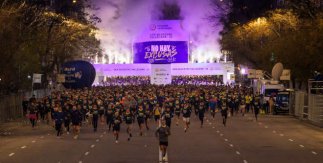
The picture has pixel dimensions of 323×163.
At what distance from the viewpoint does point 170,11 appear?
150375 mm

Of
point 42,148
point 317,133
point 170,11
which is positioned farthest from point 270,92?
point 170,11

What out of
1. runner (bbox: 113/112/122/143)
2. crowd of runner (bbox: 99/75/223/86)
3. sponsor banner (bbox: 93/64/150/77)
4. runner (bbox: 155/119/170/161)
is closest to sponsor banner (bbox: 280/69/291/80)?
runner (bbox: 113/112/122/143)

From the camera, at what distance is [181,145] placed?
30.0m

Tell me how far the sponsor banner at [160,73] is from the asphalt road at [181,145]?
59.8 meters

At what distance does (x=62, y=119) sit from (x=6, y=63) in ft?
34.7

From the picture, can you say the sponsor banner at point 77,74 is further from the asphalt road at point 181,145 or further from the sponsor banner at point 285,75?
the asphalt road at point 181,145

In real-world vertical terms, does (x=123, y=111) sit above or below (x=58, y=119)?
above

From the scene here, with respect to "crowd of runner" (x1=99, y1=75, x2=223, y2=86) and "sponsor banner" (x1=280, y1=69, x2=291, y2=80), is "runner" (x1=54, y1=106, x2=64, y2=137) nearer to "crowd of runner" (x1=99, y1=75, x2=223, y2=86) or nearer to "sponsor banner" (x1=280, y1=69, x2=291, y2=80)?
"sponsor banner" (x1=280, y1=69, x2=291, y2=80)

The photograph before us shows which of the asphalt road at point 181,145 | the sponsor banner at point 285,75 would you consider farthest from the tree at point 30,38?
the sponsor banner at point 285,75

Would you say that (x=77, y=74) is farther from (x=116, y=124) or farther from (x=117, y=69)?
(x=116, y=124)

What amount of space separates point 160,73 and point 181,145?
7168 cm

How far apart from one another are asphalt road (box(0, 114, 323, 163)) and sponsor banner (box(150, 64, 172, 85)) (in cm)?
5979

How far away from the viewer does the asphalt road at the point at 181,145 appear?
25234 mm

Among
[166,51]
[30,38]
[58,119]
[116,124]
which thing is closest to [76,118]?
[58,119]
